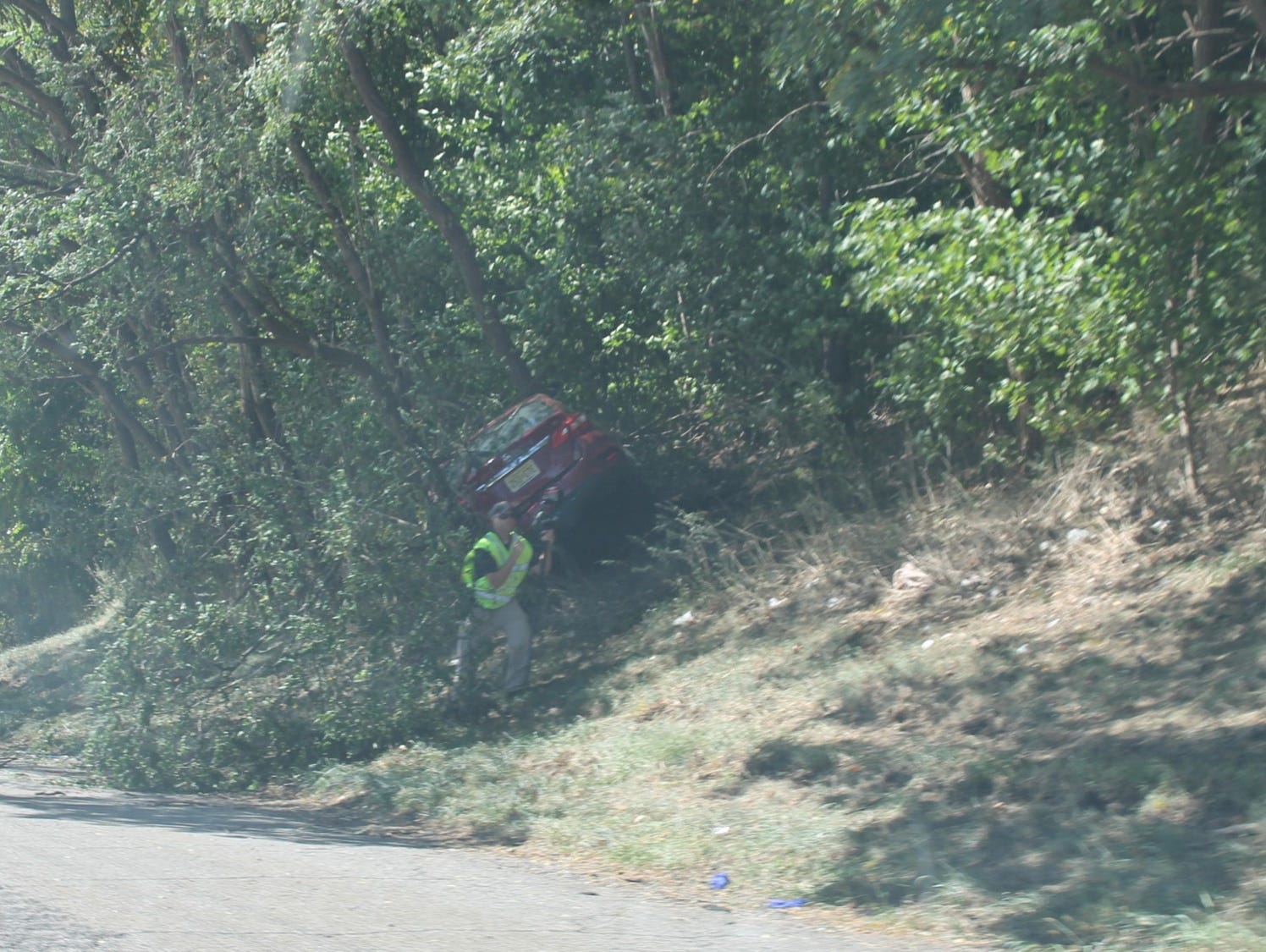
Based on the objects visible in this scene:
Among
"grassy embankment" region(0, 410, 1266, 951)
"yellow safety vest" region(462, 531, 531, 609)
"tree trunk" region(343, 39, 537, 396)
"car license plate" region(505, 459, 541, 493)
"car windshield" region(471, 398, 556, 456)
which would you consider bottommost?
"grassy embankment" region(0, 410, 1266, 951)

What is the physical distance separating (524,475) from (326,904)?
22.4 ft

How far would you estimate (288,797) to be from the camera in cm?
1098

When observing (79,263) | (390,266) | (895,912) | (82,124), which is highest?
(82,124)

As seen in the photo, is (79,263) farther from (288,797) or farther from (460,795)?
(460,795)

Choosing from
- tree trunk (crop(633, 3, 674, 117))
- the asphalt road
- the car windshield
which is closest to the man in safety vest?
the car windshield

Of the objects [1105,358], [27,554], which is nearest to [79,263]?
[1105,358]

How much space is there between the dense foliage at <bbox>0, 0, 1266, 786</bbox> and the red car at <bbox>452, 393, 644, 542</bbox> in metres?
0.40

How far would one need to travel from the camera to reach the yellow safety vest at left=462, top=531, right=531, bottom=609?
38.6 ft

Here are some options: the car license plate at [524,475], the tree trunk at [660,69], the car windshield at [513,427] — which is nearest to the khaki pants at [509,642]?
the car license plate at [524,475]

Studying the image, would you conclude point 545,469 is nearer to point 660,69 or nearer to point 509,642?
point 509,642

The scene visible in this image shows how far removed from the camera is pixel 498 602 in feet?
38.9

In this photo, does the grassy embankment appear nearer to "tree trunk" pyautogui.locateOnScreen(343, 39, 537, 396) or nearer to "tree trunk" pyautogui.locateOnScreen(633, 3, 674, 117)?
"tree trunk" pyautogui.locateOnScreen(343, 39, 537, 396)

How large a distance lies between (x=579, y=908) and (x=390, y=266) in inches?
375

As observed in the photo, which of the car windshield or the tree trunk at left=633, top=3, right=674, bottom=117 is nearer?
the tree trunk at left=633, top=3, right=674, bottom=117
